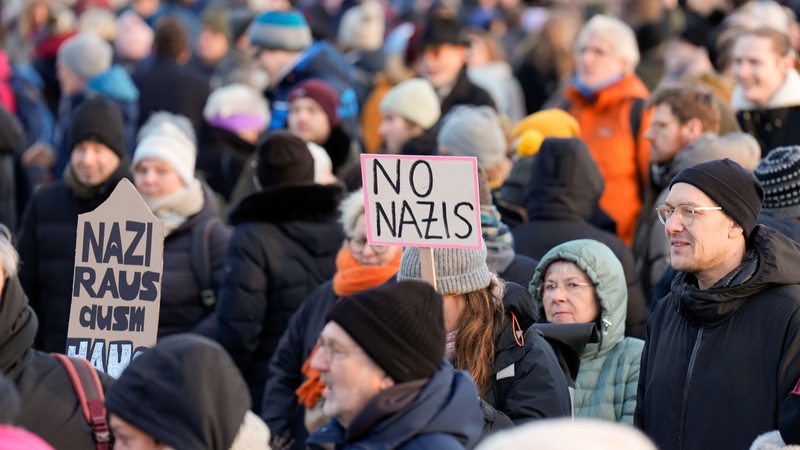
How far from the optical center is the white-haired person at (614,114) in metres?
9.46

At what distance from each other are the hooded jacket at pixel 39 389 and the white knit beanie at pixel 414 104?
5.51m

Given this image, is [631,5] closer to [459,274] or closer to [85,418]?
[459,274]

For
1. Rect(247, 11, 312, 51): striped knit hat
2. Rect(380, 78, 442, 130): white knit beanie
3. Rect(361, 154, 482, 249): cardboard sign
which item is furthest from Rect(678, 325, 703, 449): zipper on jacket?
Rect(247, 11, 312, 51): striped knit hat

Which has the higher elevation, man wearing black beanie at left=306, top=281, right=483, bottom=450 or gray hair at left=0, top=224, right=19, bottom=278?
gray hair at left=0, top=224, right=19, bottom=278

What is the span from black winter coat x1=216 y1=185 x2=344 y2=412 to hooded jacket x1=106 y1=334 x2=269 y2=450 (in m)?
3.60

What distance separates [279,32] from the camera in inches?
475

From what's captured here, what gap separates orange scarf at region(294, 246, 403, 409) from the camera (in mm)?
6930

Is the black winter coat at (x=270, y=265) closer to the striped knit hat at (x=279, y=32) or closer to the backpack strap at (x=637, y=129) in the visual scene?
the backpack strap at (x=637, y=129)

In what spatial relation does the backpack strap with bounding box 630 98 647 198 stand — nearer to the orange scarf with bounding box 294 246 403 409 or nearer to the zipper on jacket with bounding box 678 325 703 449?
the orange scarf with bounding box 294 246 403 409

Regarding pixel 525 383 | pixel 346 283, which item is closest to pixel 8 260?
pixel 525 383

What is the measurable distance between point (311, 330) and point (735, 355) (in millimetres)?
2205

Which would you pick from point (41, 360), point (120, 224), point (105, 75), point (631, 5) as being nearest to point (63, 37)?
point (105, 75)

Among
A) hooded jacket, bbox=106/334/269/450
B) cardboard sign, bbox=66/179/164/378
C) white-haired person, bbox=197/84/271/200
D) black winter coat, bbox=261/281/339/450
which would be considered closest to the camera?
hooded jacket, bbox=106/334/269/450

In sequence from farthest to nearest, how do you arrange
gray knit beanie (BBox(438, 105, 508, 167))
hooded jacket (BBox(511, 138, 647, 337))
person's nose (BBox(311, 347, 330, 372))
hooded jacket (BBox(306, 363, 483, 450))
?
1. gray knit beanie (BBox(438, 105, 508, 167))
2. hooded jacket (BBox(511, 138, 647, 337))
3. person's nose (BBox(311, 347, 330, 372))
4. hooded jacket (BBox(306, 363, 483, 450))
